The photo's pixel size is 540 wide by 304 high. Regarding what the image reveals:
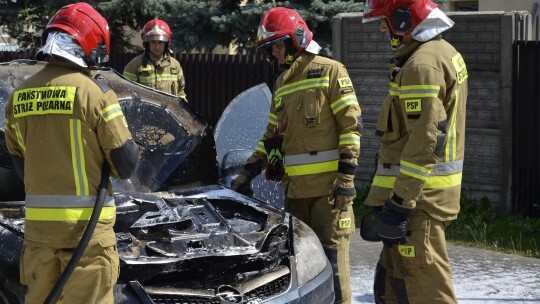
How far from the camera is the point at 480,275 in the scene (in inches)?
291

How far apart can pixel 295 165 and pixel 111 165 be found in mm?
1753

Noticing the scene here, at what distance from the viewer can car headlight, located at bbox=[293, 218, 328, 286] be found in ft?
17.3

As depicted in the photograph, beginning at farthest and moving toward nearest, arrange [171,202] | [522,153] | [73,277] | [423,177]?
[522,153]
[171,202]
[423,177]
[73,277]

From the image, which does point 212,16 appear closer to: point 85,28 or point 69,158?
point 85,28

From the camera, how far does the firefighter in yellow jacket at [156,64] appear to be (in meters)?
10.3

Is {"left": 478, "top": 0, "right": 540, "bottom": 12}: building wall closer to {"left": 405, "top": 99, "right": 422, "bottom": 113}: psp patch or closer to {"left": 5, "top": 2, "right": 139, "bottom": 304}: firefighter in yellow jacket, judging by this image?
{"left": 405, "top": 99, "right": 422, "bottom": 113}: psp patch

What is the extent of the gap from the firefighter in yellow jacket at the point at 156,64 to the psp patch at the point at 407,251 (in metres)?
5.67

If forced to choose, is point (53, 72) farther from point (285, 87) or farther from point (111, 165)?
point (285, 87)

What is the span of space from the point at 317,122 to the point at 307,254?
901 millimetres

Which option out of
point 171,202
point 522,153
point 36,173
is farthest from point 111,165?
point 522,153

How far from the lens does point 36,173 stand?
4.49m

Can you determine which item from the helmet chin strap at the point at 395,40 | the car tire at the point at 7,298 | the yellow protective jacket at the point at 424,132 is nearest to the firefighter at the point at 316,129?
the yellow protective jacket at the point at 424,132

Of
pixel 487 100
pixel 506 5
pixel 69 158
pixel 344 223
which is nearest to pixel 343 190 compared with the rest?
pixel 344 223

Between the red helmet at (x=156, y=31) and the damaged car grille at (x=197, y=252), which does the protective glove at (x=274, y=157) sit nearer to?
the damaged car grille at (x=197, y=252)
